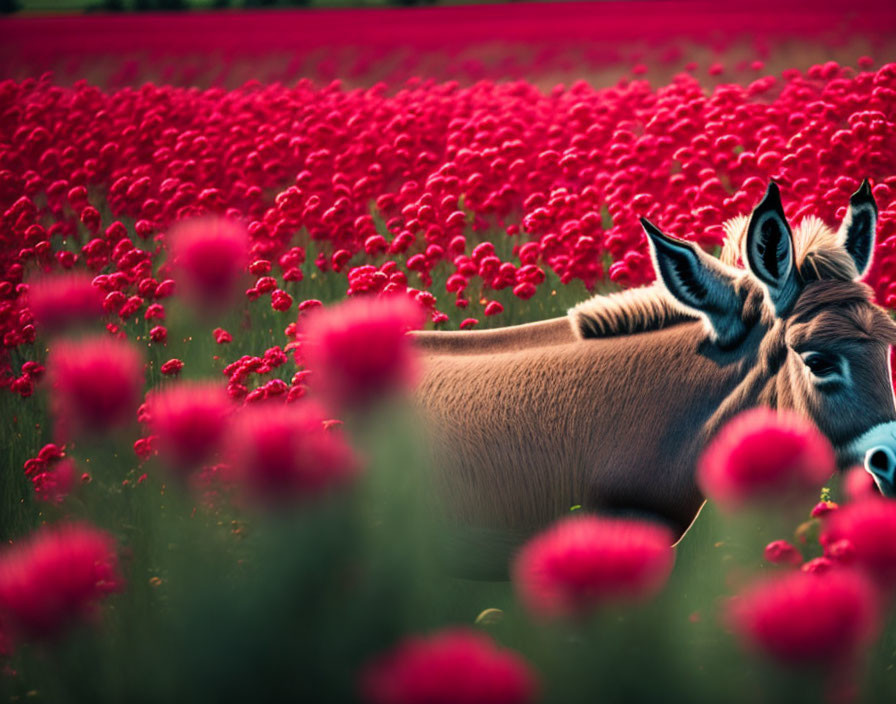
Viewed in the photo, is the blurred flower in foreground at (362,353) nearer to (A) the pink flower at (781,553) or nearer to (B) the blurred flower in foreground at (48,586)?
(B) the blurred flower in foreground at (48,586)

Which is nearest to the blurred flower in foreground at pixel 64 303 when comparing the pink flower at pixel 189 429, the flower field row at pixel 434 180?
the pink flower at pixel 189 429

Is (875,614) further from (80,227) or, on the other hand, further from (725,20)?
(725,20)

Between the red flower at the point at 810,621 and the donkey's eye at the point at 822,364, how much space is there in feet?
4.73

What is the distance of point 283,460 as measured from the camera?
3.94ft

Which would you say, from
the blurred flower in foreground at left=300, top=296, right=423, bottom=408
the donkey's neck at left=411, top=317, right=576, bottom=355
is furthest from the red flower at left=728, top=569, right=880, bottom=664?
the donkey's neck at left=411, top=317, right=576, bottom=355

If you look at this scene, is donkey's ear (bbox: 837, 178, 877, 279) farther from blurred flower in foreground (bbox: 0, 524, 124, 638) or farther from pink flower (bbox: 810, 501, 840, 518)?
blurred flower in foreground (bbox: 0, 524, 124, 638)

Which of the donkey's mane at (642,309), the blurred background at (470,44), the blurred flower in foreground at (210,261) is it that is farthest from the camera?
the blurred background at (470,44)

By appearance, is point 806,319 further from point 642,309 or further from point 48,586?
point 48,586

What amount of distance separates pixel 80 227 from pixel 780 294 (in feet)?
18.2

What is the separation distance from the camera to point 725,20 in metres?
11.2

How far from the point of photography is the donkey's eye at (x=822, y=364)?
2475 millimetres

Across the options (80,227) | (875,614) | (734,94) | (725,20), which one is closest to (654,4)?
(725,20)

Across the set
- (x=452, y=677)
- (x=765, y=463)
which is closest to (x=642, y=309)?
(x=765, y=463)

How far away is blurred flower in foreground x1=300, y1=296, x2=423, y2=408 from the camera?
47.6 inches
